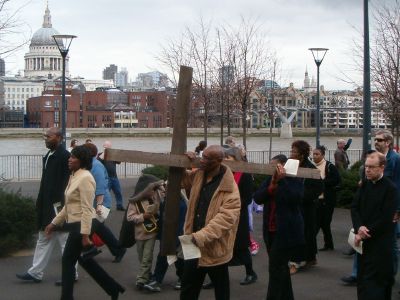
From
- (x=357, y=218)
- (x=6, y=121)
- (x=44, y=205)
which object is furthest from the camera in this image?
(x=6, y=121)

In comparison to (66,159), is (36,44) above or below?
above

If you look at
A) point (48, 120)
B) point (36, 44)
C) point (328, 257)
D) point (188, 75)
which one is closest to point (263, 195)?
point (188, 75)

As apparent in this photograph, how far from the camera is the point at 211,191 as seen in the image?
20.3ft

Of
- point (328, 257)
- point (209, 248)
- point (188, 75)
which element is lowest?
point (328, 257)

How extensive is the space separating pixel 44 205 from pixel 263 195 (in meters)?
2.91

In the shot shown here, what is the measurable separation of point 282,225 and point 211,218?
139 cm

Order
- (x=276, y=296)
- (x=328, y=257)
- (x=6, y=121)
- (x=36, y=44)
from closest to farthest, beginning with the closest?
(x=276, y=296), (x=328, y=257), (x=6, y=121), (x=36, y=44)

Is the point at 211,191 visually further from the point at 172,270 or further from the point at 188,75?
the point at 172,270

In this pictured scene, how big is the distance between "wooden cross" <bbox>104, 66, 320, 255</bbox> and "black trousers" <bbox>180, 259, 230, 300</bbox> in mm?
256

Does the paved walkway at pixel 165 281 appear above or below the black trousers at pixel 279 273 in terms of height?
below

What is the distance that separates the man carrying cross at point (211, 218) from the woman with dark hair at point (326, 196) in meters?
4.86

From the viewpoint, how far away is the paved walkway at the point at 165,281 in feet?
27.9

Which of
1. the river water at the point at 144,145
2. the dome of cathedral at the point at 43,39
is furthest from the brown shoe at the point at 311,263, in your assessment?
the dome of cathedral at the point at 43,39

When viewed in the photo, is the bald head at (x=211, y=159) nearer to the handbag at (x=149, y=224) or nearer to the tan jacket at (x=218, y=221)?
the tan jacket at (x=218, y=221)
